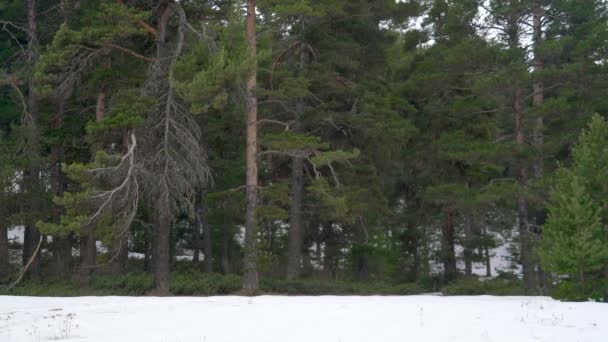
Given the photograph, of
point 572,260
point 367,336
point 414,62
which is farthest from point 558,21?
point 367,336

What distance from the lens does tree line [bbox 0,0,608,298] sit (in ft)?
55.1

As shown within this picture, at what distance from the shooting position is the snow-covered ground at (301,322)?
8.14m

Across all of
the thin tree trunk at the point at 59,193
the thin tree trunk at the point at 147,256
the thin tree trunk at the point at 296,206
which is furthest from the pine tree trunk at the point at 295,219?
the thin tree trunk at the point at 147,256

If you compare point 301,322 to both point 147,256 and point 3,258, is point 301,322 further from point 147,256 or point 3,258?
point 147,256

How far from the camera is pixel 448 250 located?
26812mm

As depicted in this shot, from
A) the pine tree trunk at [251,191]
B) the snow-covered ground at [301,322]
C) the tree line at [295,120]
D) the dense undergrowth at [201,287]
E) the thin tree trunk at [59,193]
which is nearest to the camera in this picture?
the snow-covered ground at [301,322]

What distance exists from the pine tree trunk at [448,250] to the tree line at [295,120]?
8cm

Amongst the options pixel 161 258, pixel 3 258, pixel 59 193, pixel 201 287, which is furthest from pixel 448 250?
pixel 3 258

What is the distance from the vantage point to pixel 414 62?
25500mm

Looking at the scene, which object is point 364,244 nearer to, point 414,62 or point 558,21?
point 414,62

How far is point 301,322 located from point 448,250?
18444mm

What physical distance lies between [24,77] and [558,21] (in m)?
17.3

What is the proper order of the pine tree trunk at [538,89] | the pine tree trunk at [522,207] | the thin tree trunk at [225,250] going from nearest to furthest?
the pine tree trunk at [538,89], the pine tree trunk at [522,207], the thin tree trunk at [225,250]

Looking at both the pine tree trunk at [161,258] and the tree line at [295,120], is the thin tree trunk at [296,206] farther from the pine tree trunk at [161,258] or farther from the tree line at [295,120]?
the pine tree trunk at [161,258]
